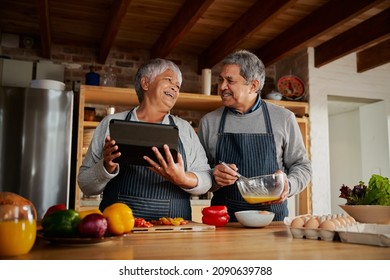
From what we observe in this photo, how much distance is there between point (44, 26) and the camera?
3.46 m

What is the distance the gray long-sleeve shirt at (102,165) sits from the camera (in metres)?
1.59

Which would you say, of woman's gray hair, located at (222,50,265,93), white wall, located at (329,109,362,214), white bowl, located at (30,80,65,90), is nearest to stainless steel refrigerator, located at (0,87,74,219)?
white bowl, located at (30,80,65,90)

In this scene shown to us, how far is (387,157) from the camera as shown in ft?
15.3

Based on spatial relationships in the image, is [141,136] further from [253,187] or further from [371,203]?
[371,203]

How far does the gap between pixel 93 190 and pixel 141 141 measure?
1.27 ft

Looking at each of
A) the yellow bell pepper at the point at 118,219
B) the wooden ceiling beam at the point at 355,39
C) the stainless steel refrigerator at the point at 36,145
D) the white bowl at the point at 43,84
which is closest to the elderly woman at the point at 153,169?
the yellow bell pepper at the point at 118,219

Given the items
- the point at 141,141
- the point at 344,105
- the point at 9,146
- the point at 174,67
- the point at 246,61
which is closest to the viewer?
the point at 141,141

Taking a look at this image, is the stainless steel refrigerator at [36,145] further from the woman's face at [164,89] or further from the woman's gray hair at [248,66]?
the woman's gray hair at [248,66]

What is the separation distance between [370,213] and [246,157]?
70 centimetres

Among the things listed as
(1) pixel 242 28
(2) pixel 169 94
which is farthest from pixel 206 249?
(1) pixel 242 28

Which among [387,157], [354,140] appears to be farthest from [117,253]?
[354,140]

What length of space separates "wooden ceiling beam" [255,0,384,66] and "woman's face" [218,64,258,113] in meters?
1.54

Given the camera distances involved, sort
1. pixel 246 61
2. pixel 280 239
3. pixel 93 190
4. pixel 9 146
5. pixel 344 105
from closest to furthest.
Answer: pixel 280 239
pixel 93 190
pixel 246 61
pixel 9 146
pixel 344 105
